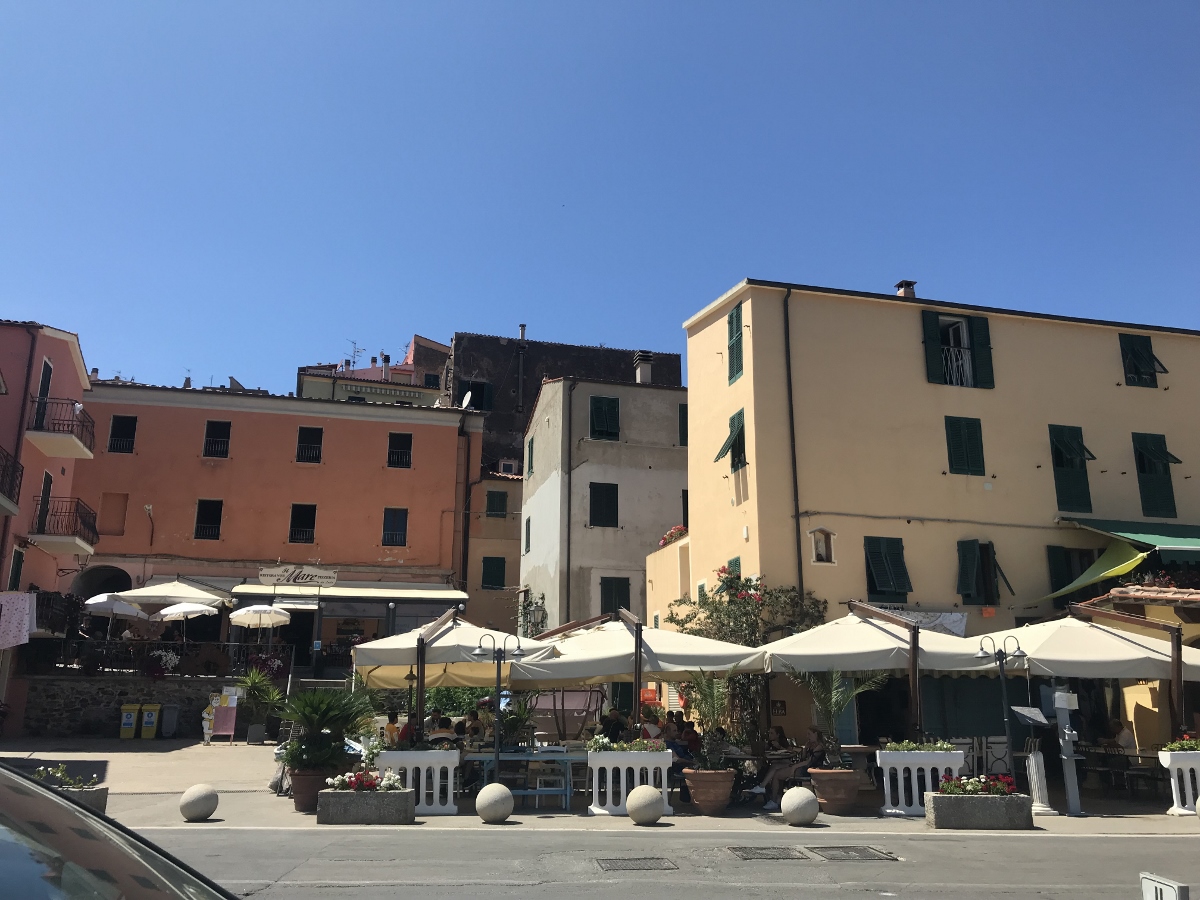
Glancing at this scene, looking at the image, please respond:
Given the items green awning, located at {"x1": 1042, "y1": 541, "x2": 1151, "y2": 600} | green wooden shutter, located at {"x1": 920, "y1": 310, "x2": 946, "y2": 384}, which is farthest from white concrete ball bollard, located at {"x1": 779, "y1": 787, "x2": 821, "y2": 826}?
green wooden shutter, located at {"x1": 920, "y1": 310, "x2": 946, "y2": 384}

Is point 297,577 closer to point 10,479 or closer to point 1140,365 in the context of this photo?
point 10,479

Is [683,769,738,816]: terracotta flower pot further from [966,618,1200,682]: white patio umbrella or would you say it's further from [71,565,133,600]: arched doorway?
[71,565,133,600]: arched doorway

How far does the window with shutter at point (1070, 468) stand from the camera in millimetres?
20797

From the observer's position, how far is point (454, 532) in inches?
1362

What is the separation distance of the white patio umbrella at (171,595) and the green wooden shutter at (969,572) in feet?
62.5

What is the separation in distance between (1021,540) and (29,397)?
23706 mm

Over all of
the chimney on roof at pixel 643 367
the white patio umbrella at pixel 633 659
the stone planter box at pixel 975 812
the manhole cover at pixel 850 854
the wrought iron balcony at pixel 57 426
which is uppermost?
the chimney on roof at pixel 643 367

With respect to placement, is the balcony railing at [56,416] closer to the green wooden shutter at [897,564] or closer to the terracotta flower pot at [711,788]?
the terracotta flower pot at [711,788]

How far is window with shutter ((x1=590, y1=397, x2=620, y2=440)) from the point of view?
1131 inches

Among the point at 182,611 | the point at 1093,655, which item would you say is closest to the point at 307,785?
the point at 1093,655

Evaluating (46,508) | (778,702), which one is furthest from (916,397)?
(46,508)

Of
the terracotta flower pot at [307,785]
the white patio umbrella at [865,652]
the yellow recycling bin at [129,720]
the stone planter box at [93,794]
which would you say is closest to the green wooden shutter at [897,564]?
the white patio umbrella at [865,652]

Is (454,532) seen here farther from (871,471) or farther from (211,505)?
(871,471)

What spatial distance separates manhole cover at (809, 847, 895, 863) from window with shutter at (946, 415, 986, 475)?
1179 cm
